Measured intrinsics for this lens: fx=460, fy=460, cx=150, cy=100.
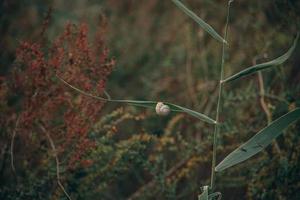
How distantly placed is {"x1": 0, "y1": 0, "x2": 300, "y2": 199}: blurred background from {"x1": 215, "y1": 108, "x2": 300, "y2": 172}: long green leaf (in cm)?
37

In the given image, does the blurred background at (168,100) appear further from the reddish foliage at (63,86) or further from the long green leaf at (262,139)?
the long green leaf at (262,139)

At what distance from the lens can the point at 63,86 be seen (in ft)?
5.55

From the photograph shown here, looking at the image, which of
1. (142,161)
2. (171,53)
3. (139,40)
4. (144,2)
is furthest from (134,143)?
(144,2)

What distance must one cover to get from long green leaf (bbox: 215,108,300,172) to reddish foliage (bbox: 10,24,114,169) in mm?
500

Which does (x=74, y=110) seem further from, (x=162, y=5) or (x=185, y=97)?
(x=162, y=5)

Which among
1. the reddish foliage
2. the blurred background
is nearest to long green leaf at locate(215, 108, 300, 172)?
the blurred background

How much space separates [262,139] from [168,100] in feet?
4.62

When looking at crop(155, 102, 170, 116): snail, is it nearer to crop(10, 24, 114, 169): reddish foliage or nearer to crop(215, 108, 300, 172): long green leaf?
crop(215, 108, 300, 172): long green leaf

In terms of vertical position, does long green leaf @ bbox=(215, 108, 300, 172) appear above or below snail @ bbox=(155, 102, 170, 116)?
below

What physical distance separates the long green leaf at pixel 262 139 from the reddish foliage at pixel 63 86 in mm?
500

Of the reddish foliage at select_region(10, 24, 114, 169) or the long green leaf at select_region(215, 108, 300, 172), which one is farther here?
the reddish foliage at select_region(10, 24, 114, 169)

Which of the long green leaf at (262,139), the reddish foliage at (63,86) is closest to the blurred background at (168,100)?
the reddish foliage at (63,86)

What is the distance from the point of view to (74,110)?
1.72 m

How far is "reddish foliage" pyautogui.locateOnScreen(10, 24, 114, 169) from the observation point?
5.19 feet
